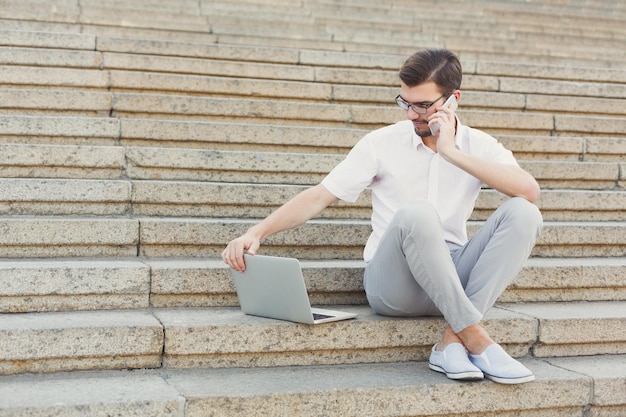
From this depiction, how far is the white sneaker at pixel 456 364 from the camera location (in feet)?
10.00

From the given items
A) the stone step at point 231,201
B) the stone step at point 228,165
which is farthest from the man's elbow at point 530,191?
the stone step at point 228,165

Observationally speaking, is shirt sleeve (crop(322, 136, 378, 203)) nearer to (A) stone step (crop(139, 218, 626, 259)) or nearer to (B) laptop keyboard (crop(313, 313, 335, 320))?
(B) laptop keyboard (crop(313, 313, 335, 320))

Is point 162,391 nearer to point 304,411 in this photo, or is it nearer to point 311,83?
point 304,411

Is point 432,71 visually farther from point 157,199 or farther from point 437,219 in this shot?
point 157,199

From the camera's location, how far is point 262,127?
15.9ft

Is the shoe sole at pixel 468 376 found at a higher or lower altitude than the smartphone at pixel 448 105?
lower

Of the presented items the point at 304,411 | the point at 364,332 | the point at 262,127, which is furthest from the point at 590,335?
the point at 262,127

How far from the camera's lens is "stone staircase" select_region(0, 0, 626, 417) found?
301 centimetres

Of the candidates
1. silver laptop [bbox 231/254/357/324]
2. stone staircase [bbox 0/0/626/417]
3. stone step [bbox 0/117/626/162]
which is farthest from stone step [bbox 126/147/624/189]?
silver laptop [bbox 231/254/357/324]

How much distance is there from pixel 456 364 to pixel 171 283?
3.92 ft

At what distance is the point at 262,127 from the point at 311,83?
1.01 m

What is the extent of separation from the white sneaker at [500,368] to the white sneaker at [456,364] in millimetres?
41

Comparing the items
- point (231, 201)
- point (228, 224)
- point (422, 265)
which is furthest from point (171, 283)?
point (422, 265)

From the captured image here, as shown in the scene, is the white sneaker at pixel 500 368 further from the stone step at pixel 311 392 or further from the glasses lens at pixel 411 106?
the glasses lens at pixel 411 106
